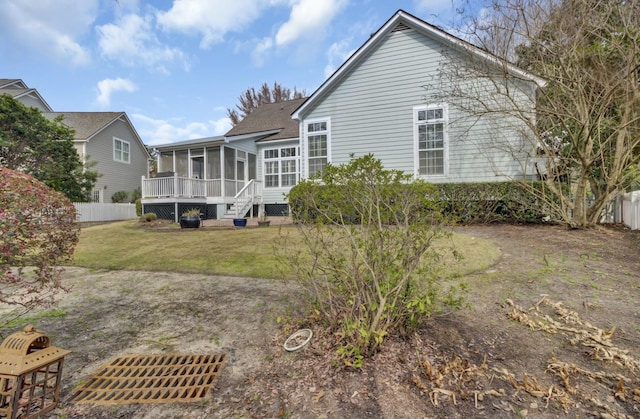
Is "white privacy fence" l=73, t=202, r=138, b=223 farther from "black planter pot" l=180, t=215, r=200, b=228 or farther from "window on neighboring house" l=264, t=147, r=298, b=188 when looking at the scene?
"window on neighboring house" l=264, t=147, r=298, b=188

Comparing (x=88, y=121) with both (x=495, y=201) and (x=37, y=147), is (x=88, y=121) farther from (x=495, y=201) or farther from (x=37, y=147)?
(x=495, y=201)

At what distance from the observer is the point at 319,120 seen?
13.2 metres

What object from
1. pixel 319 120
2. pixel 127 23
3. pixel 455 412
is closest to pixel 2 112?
pixel 127 23

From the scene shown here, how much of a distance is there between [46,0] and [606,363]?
664 centimetres

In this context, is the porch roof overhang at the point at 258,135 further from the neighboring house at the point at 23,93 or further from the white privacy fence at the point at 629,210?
the white privacy fence at the point at 629,210

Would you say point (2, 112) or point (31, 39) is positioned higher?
point (2, 112)

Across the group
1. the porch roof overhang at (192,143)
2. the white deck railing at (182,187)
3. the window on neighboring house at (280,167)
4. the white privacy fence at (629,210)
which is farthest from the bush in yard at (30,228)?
the porch roof overhang at (192,143)

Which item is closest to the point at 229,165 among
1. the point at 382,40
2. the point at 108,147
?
the point at 382,40

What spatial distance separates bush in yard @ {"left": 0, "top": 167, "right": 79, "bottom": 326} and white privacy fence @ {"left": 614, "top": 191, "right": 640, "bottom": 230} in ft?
37.1

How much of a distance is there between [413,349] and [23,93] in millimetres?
27805

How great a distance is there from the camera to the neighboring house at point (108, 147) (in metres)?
20.8

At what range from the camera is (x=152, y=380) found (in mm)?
2445

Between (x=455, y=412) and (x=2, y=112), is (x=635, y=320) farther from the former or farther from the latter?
(x=2, y=112)

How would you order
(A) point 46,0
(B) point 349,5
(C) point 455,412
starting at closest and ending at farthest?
(C) point 455,412
(A) point 46,0
(B) point 349,5
